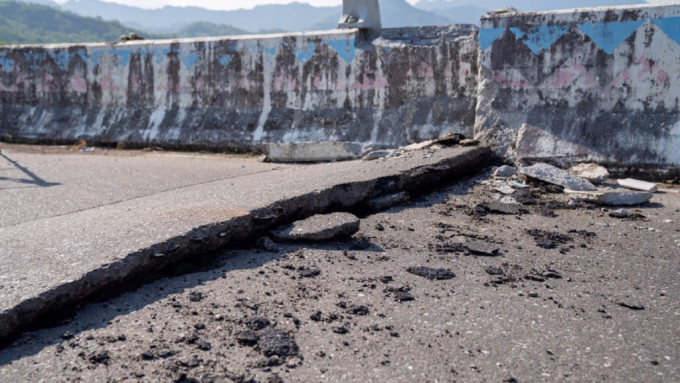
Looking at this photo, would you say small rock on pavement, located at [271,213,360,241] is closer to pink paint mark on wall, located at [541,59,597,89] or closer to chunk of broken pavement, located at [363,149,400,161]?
chunk of broken pavement, located at [363,149,400,161]

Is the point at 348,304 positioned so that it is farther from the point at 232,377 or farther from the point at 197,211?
the point at 197,211

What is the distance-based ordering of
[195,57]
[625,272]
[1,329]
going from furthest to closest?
[195,57] → [625,272] → [1,329]

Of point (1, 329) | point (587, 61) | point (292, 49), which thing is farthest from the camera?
point (292, 49)

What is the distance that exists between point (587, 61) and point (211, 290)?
5.48 metres

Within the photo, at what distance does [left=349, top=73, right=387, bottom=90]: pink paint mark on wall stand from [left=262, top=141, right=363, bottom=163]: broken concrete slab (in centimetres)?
92

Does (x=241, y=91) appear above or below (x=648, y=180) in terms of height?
above

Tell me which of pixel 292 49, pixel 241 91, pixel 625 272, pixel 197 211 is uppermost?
pixel 292 49

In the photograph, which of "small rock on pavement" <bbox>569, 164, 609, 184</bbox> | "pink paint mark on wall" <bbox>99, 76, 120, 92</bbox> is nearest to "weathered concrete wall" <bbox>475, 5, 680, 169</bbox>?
"small rock on pavement" <bbox>569, 164, 609, 184</bbox>

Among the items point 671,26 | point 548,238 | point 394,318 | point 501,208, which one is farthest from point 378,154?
point 394,318

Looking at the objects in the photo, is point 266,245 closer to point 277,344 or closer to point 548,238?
point 277,344

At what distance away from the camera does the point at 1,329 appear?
103 inches

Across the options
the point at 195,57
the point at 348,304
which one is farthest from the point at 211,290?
the point at 195,57

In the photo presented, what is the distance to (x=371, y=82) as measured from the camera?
828cm

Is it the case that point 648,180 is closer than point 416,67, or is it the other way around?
point 648,180
